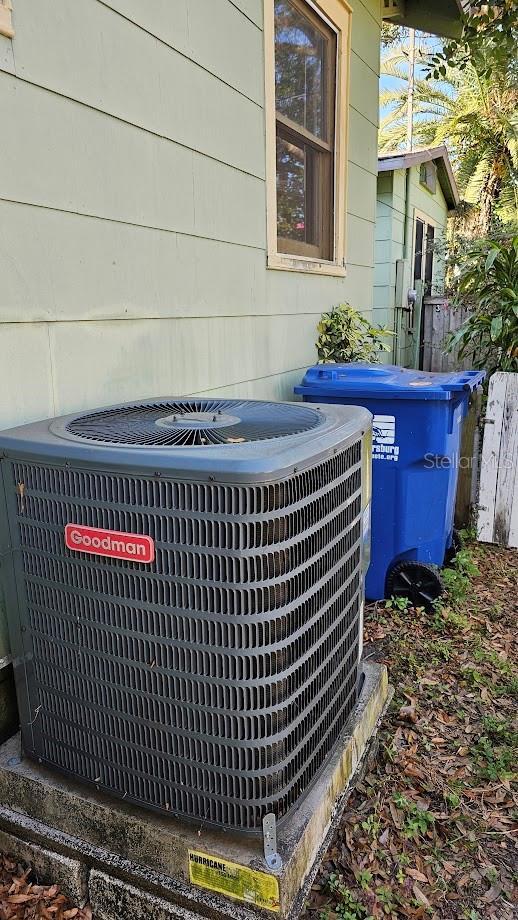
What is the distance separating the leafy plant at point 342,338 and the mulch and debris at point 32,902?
3.28m

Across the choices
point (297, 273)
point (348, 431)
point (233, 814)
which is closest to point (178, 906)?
point (233, 814)

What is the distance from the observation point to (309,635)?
4.92ft

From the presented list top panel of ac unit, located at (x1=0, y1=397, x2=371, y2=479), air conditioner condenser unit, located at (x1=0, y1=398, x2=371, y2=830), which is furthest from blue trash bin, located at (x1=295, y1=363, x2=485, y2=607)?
air conditioner condenser unit, located at (x1=0, y1=398, x2=371, y2=830)

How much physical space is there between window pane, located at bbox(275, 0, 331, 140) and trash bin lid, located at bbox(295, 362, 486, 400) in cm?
152

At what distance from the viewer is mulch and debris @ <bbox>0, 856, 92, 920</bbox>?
61.6 inches

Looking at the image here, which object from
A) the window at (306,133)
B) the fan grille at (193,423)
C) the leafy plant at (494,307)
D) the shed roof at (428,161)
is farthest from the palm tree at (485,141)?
the fan grille at (193,423)

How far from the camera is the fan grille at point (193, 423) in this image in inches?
59.9

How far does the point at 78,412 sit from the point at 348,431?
835mm

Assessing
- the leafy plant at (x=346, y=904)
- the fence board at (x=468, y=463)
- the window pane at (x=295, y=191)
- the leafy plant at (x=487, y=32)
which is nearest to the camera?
the leafy plant at (x=346, y=904)

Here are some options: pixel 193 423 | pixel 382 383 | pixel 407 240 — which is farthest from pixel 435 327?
pixel 193 423

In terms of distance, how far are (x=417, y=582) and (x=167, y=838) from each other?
222cm

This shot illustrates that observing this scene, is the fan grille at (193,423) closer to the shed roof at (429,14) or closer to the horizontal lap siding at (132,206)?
the horizontal lap siding at (132,206)

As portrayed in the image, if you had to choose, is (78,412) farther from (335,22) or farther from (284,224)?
(335,22)

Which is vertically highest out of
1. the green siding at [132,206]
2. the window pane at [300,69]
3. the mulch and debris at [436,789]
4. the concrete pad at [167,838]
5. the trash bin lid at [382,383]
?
the window pane at [300,69]
